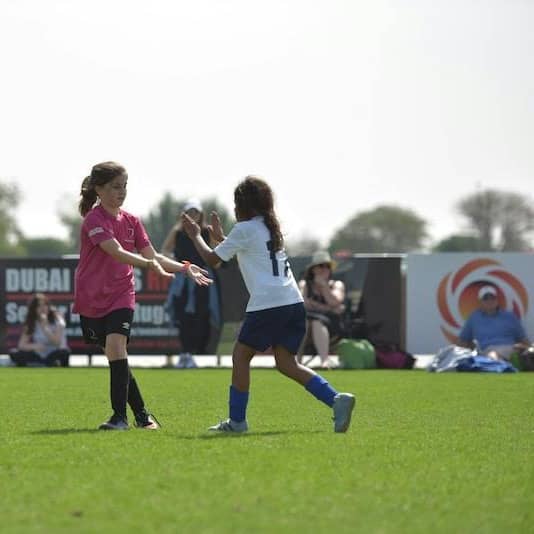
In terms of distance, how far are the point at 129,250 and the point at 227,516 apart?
4548 millimetres

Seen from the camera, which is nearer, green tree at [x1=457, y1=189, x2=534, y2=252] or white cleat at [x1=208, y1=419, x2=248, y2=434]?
white cleat at [x1=208, y1=419, x2=248, y2=434]

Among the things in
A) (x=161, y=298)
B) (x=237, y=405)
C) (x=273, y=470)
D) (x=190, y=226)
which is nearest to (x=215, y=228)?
(x=190, y=226)

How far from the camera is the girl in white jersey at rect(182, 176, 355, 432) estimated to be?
984cm

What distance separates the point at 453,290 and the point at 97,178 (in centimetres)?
1519

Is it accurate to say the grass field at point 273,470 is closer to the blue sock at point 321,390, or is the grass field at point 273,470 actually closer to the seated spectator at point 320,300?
the blue sock at point 321,390

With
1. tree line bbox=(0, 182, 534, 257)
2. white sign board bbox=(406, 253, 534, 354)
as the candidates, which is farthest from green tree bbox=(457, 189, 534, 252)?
white sign board bbox=(406, 253, 534, 354)

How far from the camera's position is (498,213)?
130 m

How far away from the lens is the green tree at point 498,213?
129500 millimetres

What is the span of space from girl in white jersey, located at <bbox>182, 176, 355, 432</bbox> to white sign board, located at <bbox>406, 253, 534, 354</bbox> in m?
14.6

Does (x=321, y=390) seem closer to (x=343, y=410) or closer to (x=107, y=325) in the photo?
(x=343, y=410)

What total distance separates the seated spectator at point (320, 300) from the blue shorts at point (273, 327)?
→ 505 inches

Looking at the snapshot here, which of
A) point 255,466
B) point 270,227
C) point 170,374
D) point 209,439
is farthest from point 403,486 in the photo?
point 170,374

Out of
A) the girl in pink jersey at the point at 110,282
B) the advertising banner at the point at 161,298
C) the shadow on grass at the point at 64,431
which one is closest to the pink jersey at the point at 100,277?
the girl in pink jersey at the point at 110,282

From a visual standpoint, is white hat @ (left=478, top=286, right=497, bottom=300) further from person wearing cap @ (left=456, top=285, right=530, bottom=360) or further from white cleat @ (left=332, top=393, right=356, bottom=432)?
white cleat @ (left=332, top=393, right=356, bottom=432)
